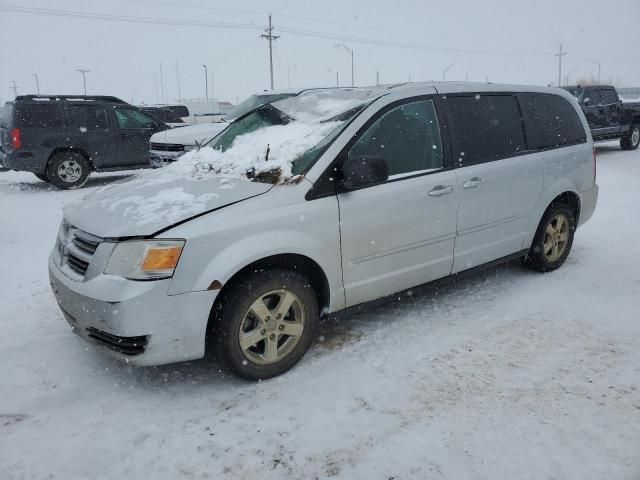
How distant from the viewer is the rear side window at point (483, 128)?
4.04 metres

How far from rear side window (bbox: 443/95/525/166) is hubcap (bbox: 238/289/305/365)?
5.91 ft

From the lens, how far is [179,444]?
8.64 ft

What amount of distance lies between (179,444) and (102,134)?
9.96 metres

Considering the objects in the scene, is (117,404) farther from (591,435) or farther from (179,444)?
(591,435)

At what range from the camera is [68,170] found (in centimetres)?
1077

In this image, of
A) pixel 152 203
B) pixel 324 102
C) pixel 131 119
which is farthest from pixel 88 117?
pixel 152 203

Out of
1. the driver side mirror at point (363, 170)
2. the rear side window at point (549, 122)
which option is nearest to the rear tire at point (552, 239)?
the rear side window at point (549, 122)

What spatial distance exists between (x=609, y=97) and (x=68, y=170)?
607 inches

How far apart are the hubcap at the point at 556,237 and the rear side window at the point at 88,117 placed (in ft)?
31.6

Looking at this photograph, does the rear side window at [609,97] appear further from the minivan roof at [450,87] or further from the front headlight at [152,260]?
the front headlight at [152,260]

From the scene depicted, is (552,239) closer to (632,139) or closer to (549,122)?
(549,122)

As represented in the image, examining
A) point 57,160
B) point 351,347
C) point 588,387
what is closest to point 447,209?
point 351,347

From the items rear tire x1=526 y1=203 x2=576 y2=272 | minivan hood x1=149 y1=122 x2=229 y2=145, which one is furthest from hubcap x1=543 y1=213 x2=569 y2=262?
minivan hood x1=149 y1=122 x2=229 y2=145

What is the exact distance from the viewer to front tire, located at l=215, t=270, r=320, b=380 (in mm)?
2994
